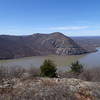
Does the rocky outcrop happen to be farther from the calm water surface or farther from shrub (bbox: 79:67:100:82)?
the calm water surface

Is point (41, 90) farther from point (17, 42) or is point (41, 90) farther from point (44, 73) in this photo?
point (17, 42)

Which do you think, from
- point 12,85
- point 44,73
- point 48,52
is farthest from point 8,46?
point 12,85

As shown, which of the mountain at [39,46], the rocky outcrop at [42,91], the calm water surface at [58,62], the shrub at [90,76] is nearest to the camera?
the rocky outcrop at [42,91]

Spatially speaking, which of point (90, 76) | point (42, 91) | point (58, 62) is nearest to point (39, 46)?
point (58, 62)

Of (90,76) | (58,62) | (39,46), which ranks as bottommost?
(58,62)

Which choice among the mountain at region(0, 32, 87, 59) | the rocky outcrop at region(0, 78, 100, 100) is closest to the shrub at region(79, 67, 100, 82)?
the rocky outcrop at region(0, 78, 100, 100)

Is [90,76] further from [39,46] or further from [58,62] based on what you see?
[39,46]

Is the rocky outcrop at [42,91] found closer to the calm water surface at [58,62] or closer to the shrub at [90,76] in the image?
the shrub at [90,76]

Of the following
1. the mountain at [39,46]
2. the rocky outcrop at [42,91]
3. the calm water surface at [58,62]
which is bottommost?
the calm water surface at [58,62]

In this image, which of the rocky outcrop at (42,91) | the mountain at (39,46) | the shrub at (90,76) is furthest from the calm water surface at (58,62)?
the rocky outcrop at (42,91)
